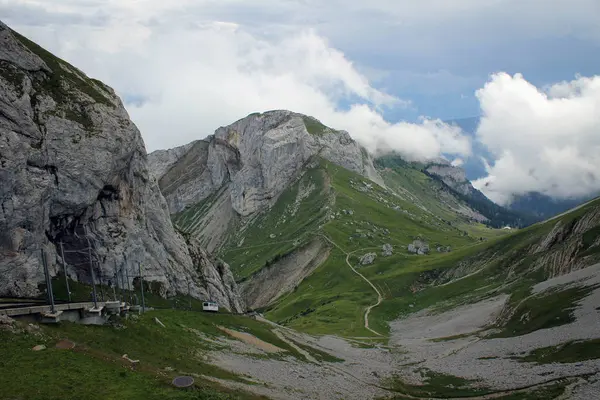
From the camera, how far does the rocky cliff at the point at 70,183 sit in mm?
87250

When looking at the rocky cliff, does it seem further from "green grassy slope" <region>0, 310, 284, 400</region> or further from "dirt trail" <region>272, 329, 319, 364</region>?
"green grassy slope" <region>0, 310, 284, 400</region>

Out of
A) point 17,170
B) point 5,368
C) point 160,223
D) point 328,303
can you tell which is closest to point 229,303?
point 160,223

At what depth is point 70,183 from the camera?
9875 cm

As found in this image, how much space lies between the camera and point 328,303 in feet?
598

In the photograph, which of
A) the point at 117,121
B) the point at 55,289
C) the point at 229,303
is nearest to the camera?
the point at 55,289

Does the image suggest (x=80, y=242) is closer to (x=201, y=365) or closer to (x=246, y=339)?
(x=246, y=339)

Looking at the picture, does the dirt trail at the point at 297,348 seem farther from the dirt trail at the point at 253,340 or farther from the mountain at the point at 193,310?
the dirt trail at the point at 253,340

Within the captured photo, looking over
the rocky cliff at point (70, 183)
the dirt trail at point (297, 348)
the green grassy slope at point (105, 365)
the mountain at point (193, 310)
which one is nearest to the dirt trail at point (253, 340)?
the mountain at point (193, 310)

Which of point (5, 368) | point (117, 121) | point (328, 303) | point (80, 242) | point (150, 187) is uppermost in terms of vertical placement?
point (117, 121)

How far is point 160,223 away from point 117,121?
2889 cm

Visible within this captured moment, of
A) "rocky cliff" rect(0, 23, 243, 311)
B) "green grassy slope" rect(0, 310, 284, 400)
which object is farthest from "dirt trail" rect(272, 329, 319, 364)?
"rocky cliff" rect(0, 23, 243, 311)

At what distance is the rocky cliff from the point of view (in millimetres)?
87250

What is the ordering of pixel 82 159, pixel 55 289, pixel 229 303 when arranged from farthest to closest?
pixel 229 303 → pixel 82 159 → pixel 55 289

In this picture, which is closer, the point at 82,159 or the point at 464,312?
the point at 82,159
